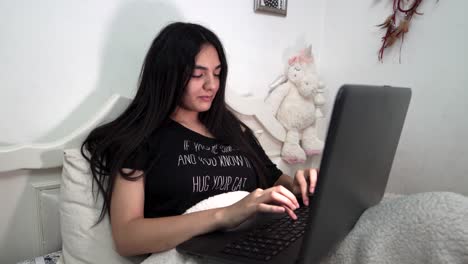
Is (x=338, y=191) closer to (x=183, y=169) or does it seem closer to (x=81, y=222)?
(x=183, y=169)

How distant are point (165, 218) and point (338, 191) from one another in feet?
1.33

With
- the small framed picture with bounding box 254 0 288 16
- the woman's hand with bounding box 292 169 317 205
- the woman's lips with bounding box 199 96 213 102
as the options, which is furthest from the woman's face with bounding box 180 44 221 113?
the small framed picture with bounding box 254 0 288 16

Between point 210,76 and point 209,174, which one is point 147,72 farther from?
point 209,174

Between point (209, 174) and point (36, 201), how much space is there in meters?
0.45

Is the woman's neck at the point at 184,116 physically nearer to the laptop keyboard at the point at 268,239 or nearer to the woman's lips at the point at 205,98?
the woman's lips at the point at 205,98

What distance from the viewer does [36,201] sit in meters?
0.96

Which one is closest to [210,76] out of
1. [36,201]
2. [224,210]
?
[224,210]

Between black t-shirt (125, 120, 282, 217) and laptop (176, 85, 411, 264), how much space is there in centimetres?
18

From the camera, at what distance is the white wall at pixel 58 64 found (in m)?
0.93

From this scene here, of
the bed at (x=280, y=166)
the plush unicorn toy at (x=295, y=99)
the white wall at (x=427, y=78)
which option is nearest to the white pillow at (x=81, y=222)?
the bed at (x=280, y=166)

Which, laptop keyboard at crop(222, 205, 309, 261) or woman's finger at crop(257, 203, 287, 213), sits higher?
woman's finger at crop(257, 203, 287, 213)

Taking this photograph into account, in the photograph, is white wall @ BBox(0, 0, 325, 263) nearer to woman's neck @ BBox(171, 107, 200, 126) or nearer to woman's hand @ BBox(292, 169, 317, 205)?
woman's neck @ BBox(171, 107, 200, 126)

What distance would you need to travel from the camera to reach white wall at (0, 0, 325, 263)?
93 cm

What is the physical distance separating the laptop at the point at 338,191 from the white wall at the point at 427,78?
0.69 meters
